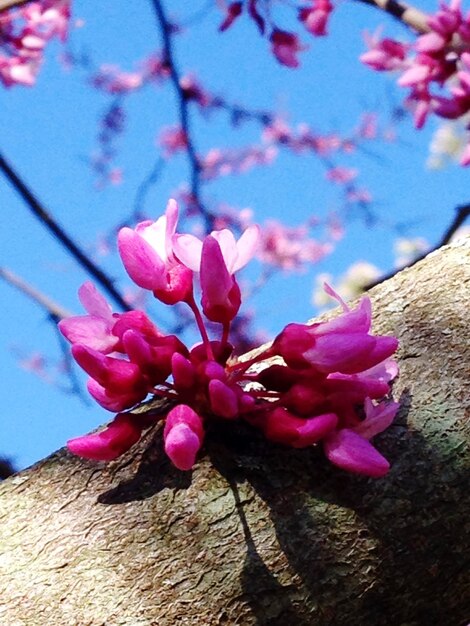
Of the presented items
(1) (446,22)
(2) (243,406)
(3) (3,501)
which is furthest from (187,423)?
(1) (446,22)

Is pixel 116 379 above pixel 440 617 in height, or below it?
above

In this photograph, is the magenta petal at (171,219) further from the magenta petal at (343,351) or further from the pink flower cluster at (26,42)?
the pink flower cluster at (26,42)

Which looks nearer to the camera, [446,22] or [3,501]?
[3,501]

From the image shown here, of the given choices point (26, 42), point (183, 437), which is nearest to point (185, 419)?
point (183, 437)

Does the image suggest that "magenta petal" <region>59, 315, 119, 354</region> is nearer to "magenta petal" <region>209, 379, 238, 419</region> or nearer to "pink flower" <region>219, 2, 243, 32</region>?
"magenta petal" <region>209, 379, 238, 419</region>

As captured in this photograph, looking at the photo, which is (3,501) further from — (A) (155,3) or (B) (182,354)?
(A) (155,3)

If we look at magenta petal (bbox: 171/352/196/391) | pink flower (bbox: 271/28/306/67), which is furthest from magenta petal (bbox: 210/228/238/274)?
pink flower (bbox: 271/28/306/67)

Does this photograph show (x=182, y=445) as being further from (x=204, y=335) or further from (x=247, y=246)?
(x=247, y=246)
